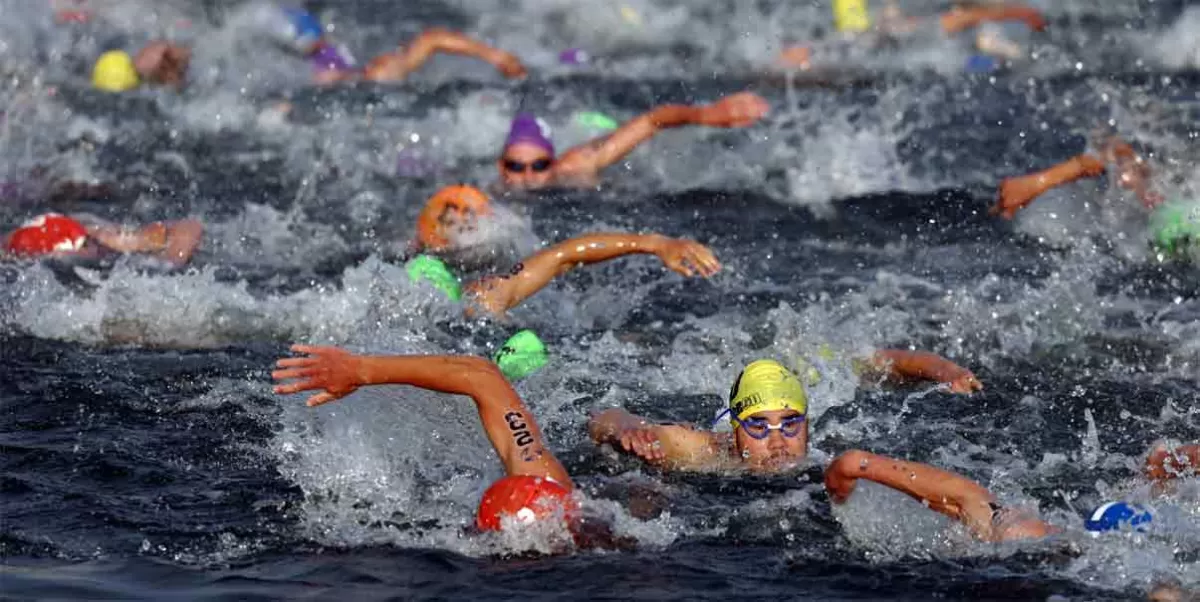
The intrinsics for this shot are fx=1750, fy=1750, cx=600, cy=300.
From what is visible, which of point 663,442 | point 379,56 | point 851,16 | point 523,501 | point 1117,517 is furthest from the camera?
point 851,16

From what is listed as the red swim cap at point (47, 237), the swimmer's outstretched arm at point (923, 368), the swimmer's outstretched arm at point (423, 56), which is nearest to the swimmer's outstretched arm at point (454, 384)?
the swimmer's outstretched arm at point (923, 368)

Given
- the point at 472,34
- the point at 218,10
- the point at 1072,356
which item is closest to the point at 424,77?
the point at 472,34

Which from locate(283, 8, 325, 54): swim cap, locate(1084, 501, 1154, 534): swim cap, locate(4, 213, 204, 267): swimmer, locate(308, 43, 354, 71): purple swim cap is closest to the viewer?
locate(1084, 501, 1154, 534): swim cap

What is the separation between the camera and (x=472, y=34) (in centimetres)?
1891

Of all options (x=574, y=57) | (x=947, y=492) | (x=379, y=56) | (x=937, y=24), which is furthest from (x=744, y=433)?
(x=379, y=56)

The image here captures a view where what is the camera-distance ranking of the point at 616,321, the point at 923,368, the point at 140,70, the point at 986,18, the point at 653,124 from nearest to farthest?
the point at 923,368 < the point at 616,321 < the point at 653,124 < the point at 140,70 < the point at 986,18

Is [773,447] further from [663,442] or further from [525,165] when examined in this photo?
[525,165]

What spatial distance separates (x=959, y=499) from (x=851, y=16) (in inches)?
439

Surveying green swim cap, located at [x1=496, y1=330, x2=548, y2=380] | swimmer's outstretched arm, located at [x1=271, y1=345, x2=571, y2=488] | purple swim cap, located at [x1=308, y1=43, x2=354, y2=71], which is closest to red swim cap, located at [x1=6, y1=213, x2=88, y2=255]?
green swim cap, located at [x1=496, y1=330, x2=548, y2=380]

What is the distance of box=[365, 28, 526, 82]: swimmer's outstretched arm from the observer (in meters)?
16.2

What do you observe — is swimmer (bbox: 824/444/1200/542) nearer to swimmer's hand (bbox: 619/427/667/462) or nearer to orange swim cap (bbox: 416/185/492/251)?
swimmer's hand (bbox: 619/427/667/462)

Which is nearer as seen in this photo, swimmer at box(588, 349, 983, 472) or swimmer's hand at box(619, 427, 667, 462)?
swimmer at box(588, 349, 983, 472)

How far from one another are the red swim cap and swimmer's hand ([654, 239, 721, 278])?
4.09 meters

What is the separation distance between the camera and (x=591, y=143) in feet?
43.5
